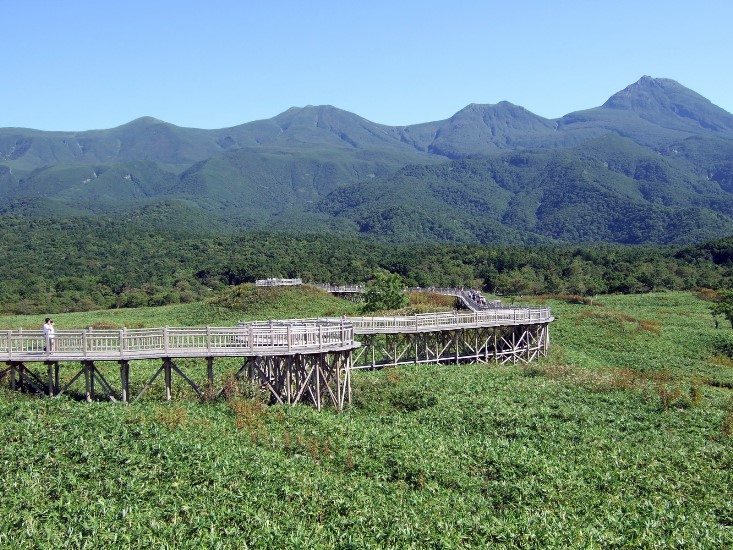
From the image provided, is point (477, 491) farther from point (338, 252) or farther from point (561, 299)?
point (338, 252)

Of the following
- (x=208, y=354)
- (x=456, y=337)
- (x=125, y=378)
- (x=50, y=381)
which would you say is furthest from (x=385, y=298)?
(x=50, y=381)

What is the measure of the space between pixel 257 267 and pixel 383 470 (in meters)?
105

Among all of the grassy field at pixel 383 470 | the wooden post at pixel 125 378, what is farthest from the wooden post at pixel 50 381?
the wooden post at pixel 125 378

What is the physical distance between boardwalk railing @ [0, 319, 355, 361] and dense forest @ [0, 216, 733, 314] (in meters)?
71.3

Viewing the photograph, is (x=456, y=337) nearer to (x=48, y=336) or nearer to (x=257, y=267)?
(x=48, y=336)

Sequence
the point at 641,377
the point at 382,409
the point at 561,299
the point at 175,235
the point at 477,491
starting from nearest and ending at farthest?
the point at 477,491
the point at 382,409
the point at 641,377
the point at 561,299
the point at 175,235

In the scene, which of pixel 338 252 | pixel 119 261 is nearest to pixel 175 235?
pixel 119 261

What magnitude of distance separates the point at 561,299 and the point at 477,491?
70.1m

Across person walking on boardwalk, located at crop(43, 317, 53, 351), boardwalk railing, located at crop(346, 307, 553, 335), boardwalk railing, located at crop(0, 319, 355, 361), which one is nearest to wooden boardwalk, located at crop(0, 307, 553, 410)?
boardwalk railing, located at crop(0, 319, 355, 361)

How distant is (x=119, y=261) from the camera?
150750mm

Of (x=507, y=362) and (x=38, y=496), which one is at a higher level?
(x=38, y=496)

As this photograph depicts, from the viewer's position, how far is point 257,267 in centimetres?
12575

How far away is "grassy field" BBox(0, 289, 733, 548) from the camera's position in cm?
1792

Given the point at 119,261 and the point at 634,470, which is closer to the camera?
the point at 634,470
